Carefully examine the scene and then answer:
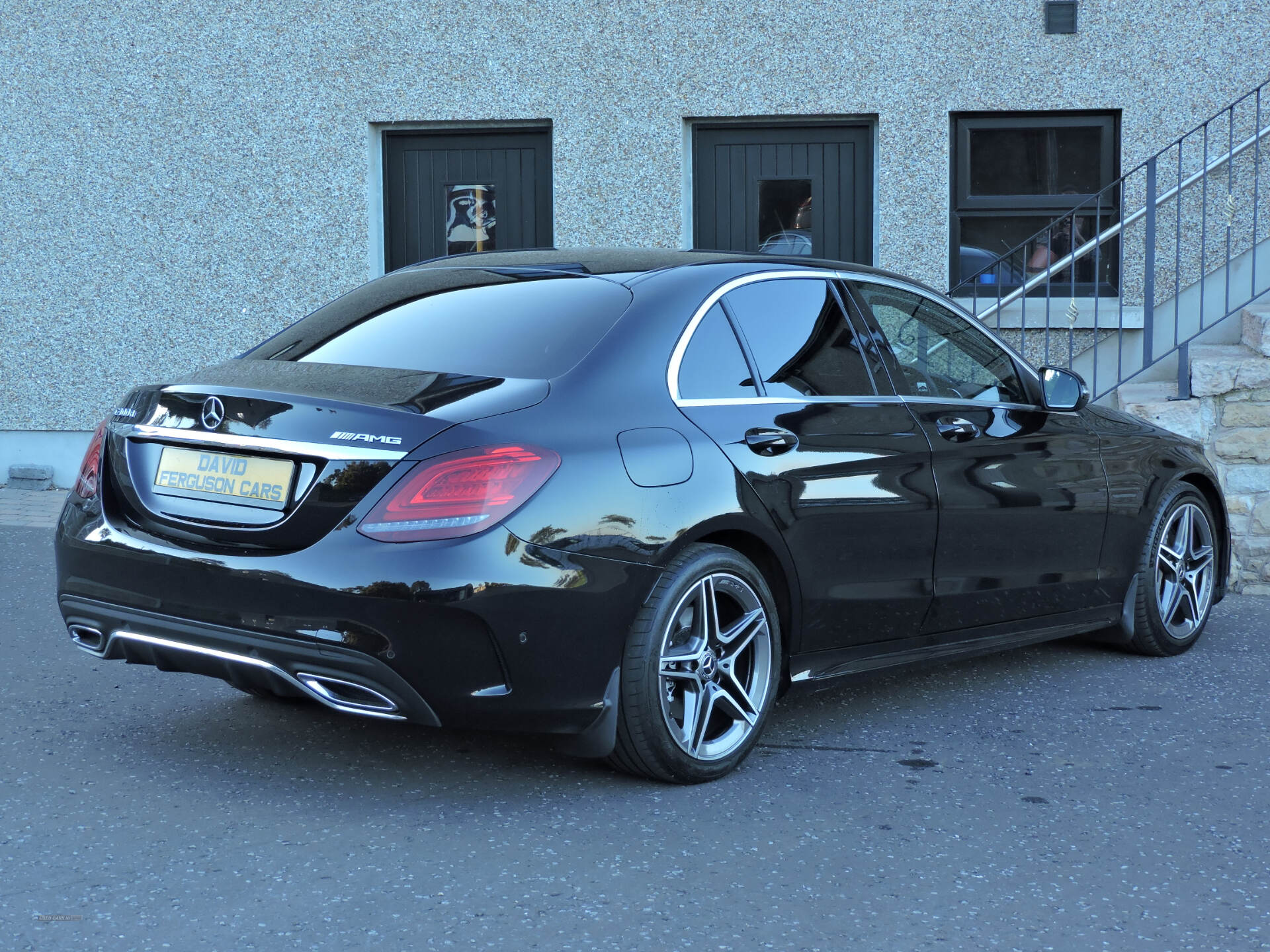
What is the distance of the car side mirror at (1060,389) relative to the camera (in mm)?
5426

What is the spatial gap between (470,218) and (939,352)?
21.1ft

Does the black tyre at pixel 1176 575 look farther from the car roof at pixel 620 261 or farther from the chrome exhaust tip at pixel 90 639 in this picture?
the chrome exhaust tip at pixel 90 639

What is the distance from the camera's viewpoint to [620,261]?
465 cm

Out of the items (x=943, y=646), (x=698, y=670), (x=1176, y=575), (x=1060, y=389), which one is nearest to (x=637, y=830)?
(x=698, y=670)

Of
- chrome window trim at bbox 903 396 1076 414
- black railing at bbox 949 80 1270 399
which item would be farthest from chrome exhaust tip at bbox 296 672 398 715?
black railing at bbox 949 80 1270 399

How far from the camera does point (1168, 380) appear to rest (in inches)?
324

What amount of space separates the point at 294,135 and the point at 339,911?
28.1 feet

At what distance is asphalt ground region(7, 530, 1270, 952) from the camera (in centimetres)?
315

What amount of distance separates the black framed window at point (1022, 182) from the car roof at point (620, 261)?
5.42m

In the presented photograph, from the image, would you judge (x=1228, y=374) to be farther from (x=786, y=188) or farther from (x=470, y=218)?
(x=470, y=218)

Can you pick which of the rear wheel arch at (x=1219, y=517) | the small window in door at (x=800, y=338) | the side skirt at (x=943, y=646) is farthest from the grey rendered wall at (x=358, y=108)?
the small window in door at (x=800, y=338)

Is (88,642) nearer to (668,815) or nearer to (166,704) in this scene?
(166,704)

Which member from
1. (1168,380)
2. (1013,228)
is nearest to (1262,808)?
(1168,380)

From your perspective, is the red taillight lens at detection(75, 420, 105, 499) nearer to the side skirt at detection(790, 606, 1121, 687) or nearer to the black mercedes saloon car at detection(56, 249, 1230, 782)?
the black mercedes saloon car at detection(56, 249, 1230, 782)
